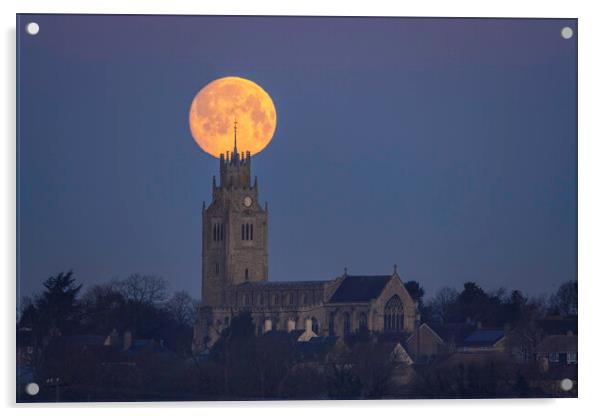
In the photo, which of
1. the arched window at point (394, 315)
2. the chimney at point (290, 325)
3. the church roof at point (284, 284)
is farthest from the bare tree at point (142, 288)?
the arched window at point (394, 315)

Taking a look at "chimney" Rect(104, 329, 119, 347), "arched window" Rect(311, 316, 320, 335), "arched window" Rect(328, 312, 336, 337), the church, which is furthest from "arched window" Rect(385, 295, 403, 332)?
"chimney" Rect(104, 329, 119, 347)

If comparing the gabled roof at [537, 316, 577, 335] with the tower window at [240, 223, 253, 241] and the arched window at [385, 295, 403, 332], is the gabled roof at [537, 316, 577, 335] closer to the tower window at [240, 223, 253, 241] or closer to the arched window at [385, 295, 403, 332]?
the arched window at [385, 295, 403, 332]

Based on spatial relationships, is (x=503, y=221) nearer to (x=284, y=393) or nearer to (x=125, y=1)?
(x=284, y=393)

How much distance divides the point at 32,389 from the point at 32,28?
2.67m

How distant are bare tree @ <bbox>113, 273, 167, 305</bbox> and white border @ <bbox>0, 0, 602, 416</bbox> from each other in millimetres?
884

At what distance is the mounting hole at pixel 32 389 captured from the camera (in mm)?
16992

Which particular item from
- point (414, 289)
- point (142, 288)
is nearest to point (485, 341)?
point (414, 289)

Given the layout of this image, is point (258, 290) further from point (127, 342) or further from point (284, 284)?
point (127, 342)

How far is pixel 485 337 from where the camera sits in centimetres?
1758

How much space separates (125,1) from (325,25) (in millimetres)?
1510

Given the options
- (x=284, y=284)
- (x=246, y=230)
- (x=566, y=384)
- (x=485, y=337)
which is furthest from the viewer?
(x=246, y=230)

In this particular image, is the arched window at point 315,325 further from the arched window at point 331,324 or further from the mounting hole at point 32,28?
the mounting hole at point 32,28
